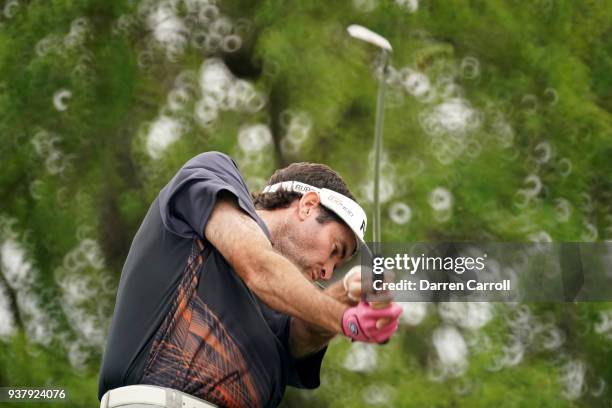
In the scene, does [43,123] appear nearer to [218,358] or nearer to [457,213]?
[457,213]

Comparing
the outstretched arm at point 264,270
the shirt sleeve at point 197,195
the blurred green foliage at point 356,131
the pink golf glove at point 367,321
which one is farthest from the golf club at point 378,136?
the blurred green foliage at point 356,131

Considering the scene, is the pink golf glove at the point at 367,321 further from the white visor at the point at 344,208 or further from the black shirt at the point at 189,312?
the white visor at the point at 344,208

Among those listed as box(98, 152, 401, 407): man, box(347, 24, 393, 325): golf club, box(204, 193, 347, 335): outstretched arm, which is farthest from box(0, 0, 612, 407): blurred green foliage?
box(347, 24, 393, 325): golf club

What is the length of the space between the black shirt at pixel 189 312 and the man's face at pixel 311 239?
16.7 inches

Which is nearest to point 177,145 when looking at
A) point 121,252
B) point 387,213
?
point 121,252

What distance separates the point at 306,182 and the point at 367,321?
121 cm

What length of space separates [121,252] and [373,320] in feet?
23.3

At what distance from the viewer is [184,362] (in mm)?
3377

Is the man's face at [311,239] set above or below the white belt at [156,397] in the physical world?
above

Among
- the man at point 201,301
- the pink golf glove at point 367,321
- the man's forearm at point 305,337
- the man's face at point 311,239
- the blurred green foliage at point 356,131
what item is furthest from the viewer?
the blurred green foliage at point 356,131

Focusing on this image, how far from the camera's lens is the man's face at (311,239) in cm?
393

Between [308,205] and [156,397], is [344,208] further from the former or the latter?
[156,397]

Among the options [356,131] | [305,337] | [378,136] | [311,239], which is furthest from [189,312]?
[356,131]

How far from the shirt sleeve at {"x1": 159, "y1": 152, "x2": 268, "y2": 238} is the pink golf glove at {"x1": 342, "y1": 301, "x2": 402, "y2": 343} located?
55cm
